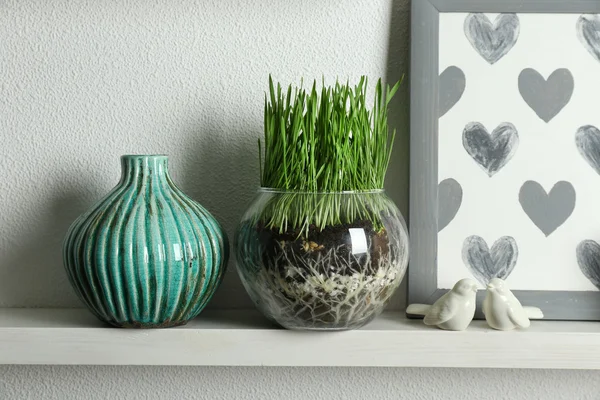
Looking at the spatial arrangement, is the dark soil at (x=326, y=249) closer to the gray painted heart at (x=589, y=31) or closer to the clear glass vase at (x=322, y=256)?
the clear glass vase at (x=322, y=256)

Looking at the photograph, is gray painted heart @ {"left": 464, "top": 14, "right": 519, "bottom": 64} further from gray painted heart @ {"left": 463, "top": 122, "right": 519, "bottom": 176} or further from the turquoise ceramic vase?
the turquoise ceramic vase

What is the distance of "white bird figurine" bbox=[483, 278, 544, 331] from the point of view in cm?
61

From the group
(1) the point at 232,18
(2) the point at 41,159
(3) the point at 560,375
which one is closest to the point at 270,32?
(1) the point at 232,18

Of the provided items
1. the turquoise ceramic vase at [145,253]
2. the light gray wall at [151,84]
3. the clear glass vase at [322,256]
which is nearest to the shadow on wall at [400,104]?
the light gray wall at [151,84]

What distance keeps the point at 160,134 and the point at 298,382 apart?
321 mm

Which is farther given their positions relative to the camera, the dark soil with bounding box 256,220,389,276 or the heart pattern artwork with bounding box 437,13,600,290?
the heart pattern artwork with bounding box 437,13,600,290

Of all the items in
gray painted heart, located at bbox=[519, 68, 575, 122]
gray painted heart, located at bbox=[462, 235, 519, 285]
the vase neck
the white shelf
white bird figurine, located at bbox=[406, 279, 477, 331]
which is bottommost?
the white shelf

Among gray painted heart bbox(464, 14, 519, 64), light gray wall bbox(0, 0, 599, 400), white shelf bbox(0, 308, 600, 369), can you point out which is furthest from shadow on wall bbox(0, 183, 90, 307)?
gray painted heart bbox(464, 14, 519, 64)

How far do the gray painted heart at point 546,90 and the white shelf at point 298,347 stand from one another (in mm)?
236

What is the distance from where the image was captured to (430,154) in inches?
26.6

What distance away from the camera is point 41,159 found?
70cm

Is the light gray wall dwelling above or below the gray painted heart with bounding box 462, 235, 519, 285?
above

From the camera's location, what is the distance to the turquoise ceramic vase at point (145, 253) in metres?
0.58

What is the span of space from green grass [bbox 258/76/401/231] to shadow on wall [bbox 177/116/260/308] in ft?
0.31
